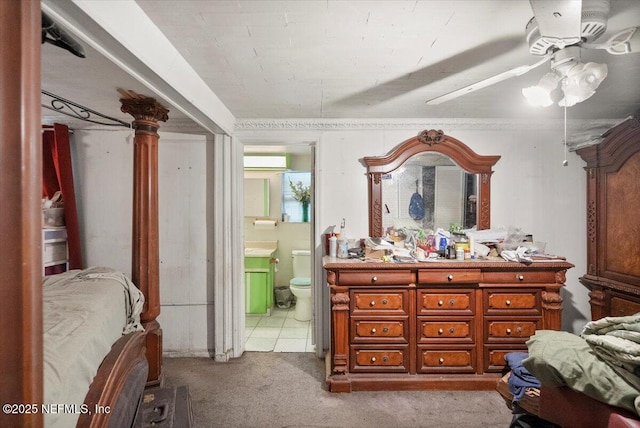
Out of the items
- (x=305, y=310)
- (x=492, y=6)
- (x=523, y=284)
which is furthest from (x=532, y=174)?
(x=305, y=310)

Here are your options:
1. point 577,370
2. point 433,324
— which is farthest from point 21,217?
point 433,324

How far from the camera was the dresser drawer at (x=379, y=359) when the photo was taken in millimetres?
2428

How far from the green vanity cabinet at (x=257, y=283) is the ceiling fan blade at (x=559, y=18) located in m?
3.69

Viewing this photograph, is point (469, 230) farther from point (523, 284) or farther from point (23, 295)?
point (23, 295)

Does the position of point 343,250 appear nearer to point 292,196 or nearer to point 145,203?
point 145,203

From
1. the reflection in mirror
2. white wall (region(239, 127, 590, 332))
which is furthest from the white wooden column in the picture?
the reflection in mirror

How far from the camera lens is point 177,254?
2986mm

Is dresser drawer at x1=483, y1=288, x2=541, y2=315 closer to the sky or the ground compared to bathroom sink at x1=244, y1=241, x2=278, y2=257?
closer to the ground

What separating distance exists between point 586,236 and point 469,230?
3.77ft

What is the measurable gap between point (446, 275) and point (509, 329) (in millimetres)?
689

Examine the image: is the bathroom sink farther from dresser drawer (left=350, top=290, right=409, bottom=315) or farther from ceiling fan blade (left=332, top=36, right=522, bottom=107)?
ceiling fan blade (left=332, top=36, right=522, bottom=107)

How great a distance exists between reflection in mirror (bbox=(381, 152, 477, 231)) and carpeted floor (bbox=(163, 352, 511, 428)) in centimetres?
144

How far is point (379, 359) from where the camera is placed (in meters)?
2.43

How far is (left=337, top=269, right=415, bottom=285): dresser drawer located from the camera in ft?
7.86
